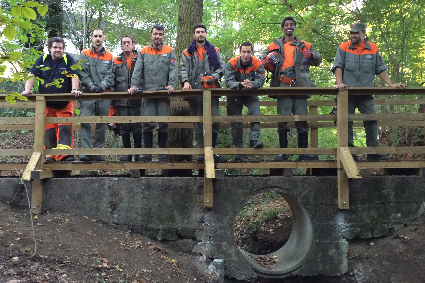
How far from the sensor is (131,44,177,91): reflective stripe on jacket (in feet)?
21.2

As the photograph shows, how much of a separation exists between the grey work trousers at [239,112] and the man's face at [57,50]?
282 centimetres

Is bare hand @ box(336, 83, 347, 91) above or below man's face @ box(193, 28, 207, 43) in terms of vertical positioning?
below

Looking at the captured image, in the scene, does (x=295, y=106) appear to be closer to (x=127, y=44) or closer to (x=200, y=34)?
(x=200, y=34)

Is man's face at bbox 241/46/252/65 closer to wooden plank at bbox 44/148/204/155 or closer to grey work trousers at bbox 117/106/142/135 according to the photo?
wooden plank at bbox 44/148/204/155

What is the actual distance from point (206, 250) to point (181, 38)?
4.32 m

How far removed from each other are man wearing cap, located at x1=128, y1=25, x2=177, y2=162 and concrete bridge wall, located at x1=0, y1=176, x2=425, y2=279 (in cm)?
78

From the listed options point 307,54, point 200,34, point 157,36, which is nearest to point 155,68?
point 157,36

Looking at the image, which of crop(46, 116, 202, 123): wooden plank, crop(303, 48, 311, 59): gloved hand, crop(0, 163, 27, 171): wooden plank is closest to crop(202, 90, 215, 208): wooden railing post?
crop(46, 116, 202, 123): wooden plank

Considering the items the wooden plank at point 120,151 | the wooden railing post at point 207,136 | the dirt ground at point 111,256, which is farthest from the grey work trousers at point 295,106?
the dirt ground at point 111,256

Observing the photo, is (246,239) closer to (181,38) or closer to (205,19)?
(181,38)

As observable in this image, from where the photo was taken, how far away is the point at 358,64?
21.2 feet

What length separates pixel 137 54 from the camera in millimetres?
6578

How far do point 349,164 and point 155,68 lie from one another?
11.2 feet

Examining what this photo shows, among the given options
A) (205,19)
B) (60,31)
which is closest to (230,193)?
(60,31)
